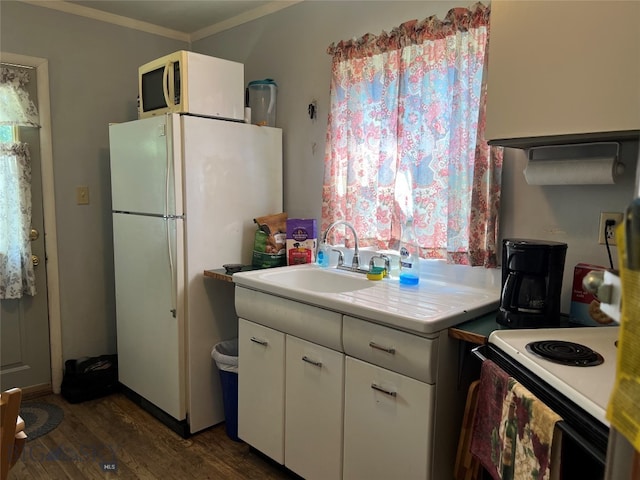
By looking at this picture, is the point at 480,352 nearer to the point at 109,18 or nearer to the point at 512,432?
the point at 512,432

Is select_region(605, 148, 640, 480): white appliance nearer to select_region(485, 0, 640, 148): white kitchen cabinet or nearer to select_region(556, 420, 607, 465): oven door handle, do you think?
select_region(556, 420, 607, 465): oven door handle

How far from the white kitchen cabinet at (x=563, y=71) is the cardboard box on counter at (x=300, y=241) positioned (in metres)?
1.17

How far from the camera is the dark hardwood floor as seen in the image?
2.20 m

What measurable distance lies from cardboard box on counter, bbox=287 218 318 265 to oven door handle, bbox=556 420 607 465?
1652 millimetres

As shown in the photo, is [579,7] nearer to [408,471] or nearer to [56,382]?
[408,471]

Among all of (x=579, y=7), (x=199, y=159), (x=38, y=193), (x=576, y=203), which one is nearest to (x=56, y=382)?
(x=38, y=193)

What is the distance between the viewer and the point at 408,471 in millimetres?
1628

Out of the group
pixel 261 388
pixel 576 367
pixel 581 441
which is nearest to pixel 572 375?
pixel 576 367

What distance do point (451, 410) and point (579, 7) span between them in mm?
1306

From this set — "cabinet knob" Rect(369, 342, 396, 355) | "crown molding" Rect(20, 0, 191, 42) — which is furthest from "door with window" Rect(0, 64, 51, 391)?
"cabinet knob" Rect(369, 342, 396, 355)

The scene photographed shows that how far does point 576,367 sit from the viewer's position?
1162mm

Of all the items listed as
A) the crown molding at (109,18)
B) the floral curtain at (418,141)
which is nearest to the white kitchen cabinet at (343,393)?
the floral curtain at (418,141)

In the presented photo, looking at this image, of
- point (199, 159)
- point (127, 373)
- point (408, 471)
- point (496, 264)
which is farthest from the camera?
point (127, 373)

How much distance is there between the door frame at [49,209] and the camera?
9.24 ft
